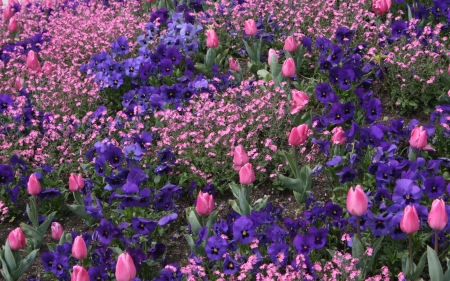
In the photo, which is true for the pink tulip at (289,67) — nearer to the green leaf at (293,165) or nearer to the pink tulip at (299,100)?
the pink tulip at (299,100)

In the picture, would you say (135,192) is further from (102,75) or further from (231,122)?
(102,75)

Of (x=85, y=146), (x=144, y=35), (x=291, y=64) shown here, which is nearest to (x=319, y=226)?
(x=291, y=64)

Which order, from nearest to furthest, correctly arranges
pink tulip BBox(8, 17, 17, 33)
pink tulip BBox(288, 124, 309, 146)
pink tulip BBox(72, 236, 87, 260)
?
pink tulip BBox(72, 236, 87, 260), pink tulip BBox(288, 124, 309, 146), pink tulip BBox(8, 17, 17, 33)

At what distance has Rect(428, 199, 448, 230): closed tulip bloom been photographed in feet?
10.3

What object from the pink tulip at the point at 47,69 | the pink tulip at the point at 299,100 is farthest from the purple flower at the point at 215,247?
the pink tulip at the point at 47,69

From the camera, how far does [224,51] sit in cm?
605

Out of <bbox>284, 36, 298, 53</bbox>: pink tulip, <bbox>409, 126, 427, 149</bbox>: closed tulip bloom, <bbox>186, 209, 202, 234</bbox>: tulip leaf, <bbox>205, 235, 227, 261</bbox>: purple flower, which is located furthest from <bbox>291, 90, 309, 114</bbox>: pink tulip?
<bbox>205, 235, 227, 261</bbox>: purple flower

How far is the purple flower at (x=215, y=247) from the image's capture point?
354 centimetres

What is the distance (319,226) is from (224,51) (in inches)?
101

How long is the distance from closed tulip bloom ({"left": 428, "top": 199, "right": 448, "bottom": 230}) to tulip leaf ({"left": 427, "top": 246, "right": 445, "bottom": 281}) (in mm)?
127

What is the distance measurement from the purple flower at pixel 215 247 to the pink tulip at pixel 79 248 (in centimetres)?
65

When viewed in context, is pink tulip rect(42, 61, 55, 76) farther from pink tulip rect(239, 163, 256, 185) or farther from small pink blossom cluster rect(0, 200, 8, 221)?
pink tulip rect(239, 163, 256, 185)

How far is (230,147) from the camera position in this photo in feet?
15.0

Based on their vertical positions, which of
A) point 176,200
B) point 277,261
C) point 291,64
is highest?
point 291,64
